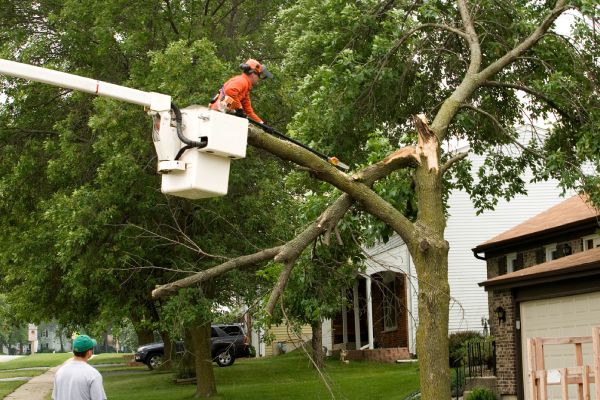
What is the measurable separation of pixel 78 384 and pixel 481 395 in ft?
45.8

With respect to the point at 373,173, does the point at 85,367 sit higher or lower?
lower

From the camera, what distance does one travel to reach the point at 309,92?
1775cm

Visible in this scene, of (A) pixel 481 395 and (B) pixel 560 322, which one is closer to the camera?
(B) pixel 560 322

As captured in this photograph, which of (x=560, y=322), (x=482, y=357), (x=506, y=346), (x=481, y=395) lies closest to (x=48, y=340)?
(x=482, y=357)

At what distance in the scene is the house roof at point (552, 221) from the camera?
23.0 meters

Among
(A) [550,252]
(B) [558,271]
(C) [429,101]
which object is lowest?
(B) [558,271]

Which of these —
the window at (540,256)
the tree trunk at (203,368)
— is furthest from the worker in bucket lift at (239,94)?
the tree trunk at (203,368)

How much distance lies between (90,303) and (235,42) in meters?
7.54

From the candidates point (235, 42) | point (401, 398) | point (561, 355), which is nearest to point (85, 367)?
point (561, 355)

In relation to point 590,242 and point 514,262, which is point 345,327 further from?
point 590,242

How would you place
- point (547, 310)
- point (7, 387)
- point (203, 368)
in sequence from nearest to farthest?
point (547, 310), point (203, 368), point (7, 387)

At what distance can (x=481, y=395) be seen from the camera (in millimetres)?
20500

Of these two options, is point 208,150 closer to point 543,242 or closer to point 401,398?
point 401,398

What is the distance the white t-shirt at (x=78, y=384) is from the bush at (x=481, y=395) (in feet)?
44.9
